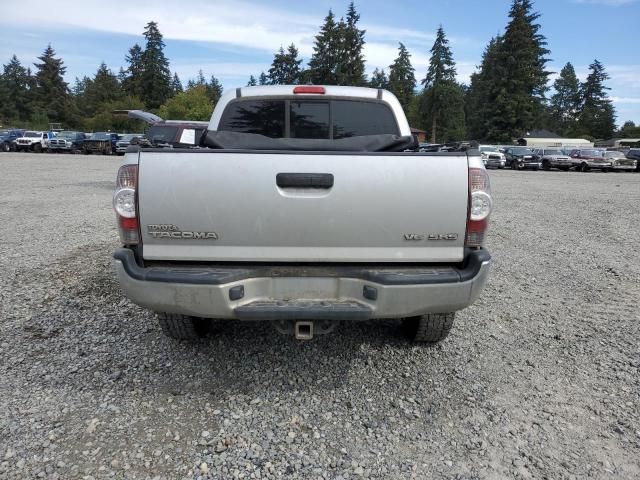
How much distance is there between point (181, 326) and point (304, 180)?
5.18 ft

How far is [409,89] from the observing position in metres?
80.5

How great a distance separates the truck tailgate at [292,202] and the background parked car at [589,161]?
32757 mm

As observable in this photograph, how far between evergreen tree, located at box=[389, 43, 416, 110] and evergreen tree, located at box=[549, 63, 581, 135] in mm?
34623

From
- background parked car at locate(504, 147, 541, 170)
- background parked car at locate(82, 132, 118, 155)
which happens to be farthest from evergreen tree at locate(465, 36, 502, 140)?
background parked car at locate(82, 132, 118, 155)

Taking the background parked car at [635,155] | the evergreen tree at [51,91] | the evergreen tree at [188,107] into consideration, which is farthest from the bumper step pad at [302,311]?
the evergreen tree at [51,91]

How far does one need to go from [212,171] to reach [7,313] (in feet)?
9.97

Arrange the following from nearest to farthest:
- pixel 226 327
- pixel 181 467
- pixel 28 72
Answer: pixel 181 467 < pixel 226 327 < pixel 28 72

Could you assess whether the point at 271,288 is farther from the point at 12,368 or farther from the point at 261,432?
the point at 12,368

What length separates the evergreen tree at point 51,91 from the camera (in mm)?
86688

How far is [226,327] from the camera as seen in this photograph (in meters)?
4.04

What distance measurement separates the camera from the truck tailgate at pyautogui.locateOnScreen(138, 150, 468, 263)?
8.59ft

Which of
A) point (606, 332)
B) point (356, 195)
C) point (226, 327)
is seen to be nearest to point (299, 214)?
point (356, 195)

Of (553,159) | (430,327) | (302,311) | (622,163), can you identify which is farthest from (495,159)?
(302,311)

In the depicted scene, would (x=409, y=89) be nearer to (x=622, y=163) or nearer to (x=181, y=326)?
(x=622, y=163)
